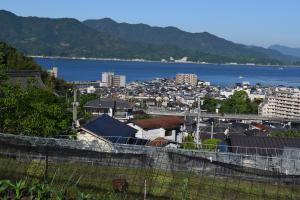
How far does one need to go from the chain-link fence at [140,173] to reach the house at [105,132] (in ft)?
15.1

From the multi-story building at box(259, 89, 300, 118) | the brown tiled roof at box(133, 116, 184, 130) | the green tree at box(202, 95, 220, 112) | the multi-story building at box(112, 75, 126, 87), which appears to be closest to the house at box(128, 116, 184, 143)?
the brown tiled roof at box(133, 116, 184, 130)

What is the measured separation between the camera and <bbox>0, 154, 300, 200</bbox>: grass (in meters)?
4.02

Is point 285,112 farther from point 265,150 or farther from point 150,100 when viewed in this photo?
point 265,150

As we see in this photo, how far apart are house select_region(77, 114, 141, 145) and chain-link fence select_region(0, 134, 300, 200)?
4589 mm

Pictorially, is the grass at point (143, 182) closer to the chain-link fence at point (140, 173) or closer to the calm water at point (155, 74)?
the chain-link fence at point (140, 173)

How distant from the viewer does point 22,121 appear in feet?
28.1

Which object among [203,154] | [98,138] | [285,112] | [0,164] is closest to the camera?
[0,164]

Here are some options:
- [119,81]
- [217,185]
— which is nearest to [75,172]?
[217,185]

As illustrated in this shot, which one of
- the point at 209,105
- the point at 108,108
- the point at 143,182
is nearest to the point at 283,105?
the point at 209,105

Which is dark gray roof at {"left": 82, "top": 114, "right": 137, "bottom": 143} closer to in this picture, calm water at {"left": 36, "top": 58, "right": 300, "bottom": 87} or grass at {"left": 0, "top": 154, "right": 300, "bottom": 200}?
grass at {"left": 0, "top": 154, "right": 300, "bottom": 200}

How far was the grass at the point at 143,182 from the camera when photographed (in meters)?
4.02

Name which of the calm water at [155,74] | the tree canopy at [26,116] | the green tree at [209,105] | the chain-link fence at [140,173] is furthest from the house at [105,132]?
the calm water at [155,74]

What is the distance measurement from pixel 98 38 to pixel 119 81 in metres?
108

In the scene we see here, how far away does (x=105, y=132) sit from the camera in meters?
11.5
